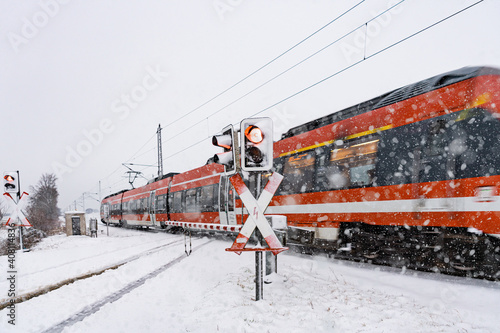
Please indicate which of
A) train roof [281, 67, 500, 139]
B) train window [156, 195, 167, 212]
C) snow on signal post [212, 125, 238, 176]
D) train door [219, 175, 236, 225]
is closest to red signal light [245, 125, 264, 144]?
snow on signal post [212, 125, 238, 176]

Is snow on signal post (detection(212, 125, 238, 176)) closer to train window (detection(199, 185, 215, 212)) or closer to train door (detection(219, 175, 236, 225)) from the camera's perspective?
train door (detection(219, 175, 236, 225))

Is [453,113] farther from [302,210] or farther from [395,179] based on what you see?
[302,210]

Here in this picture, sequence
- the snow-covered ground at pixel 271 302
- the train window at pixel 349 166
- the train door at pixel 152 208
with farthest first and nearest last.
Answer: the train door at pixel 152 208, the train window at pixel 349 166, the snow-covered ground at pixel 271 302

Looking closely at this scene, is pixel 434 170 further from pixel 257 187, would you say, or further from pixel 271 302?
pixel 271 302

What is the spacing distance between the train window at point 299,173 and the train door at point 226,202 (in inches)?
154

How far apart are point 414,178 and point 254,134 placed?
3702 millimetres

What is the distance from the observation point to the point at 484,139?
15.7ft

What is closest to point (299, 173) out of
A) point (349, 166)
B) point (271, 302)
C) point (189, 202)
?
point (349, 166)

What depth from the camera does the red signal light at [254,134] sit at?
145 inches

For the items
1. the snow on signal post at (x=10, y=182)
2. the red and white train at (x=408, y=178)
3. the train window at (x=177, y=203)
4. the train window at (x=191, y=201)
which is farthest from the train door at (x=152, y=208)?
the red and white train at (x=408, y=178)

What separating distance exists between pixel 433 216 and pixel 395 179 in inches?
39.4

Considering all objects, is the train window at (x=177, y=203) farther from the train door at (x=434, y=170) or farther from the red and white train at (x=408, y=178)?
the train door at (x=434, y=170)

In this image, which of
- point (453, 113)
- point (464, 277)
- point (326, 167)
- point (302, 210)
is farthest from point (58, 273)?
point (453, 113)

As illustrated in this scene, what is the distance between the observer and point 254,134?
3697 millimetres
